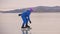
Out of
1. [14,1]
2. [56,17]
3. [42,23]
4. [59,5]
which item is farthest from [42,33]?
[14,1]

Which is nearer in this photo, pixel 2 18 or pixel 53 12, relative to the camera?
pixel 53 12

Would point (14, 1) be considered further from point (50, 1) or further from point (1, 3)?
point (50, 1)

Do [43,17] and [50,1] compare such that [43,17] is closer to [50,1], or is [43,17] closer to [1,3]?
[50,1]

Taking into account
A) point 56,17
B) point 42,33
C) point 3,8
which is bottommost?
point 42,33

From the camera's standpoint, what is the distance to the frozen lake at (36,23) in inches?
44.8

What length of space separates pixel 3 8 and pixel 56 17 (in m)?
0.53

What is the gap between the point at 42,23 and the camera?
3.80ft

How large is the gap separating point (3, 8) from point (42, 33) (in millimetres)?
458

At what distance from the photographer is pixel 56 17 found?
1131 millimetres

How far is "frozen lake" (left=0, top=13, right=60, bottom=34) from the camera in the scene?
1.14 meters

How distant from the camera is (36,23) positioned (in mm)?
1168

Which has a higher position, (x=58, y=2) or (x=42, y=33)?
(x=58, y=2)

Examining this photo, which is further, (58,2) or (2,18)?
(2,18)

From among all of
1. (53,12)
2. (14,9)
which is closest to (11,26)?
(14,9)
